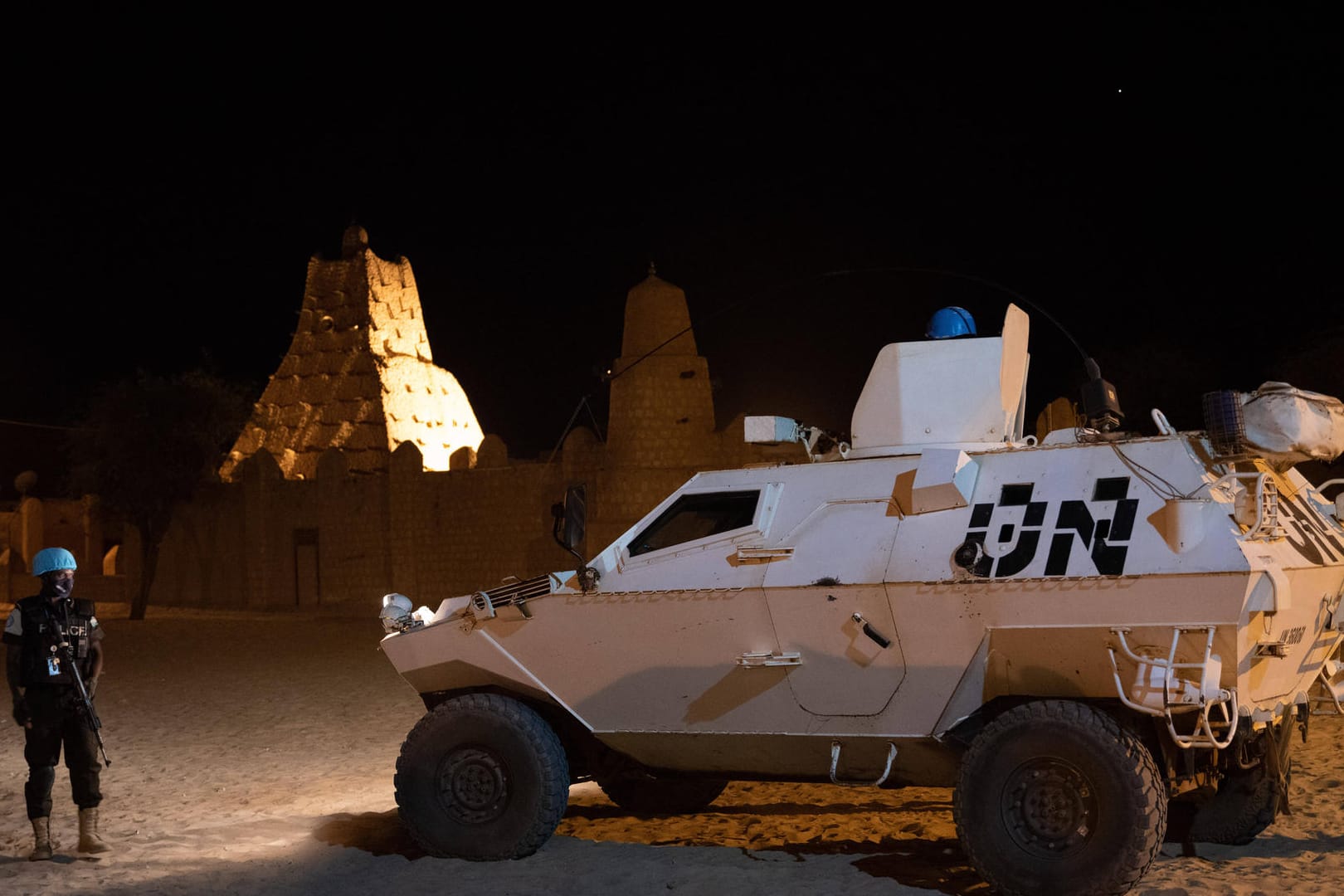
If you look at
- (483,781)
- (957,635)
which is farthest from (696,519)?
(483,781)

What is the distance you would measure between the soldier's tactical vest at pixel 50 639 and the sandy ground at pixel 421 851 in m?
1.03

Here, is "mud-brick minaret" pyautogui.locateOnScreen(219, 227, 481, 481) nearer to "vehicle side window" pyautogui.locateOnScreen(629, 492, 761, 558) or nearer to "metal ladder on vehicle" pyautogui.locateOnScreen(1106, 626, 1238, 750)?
"vehicle side window" pyautogui.locateOnScreen(629, 492, 761, 558)

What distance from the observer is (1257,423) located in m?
6.41

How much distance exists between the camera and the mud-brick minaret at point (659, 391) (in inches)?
1026

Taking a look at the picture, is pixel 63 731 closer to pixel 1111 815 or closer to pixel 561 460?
pixel 1111 815

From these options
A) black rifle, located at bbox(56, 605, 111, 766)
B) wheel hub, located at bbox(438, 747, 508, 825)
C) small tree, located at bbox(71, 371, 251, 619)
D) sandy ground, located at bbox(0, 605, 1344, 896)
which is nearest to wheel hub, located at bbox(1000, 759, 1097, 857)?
sandy ground, located at bbox(0, 605, 1344, 896)

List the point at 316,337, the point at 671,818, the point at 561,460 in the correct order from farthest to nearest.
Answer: the point at 316,337, the point at 561,460, the point at 671,818

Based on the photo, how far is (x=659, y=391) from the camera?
2631 cm

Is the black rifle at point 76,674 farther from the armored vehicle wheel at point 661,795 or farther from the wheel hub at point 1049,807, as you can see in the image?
the wheel hub at point 1049,807

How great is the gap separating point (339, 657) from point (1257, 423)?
53.5 ft

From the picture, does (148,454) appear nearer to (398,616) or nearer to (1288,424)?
Result: (398,616)

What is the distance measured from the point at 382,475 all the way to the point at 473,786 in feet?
85.6

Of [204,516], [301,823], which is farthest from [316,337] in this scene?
[301,823]

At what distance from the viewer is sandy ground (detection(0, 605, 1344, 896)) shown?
695 cm
